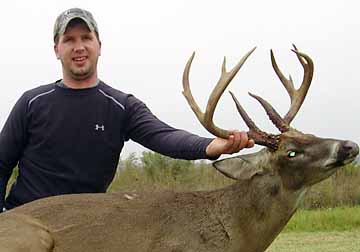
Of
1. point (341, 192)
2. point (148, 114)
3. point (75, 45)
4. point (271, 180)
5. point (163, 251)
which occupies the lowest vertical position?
point (341, 192)

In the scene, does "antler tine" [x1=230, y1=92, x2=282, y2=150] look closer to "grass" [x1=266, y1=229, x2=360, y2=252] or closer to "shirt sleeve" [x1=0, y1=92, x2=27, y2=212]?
"shirt sleeve" [x1=0, y1=92, x2=27, y2=212]

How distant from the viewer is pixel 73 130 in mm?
6500

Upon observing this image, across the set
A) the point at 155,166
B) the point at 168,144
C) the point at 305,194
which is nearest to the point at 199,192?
the point at 168,144

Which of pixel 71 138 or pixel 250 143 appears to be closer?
pixel 250 143

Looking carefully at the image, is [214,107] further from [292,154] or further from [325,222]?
[325,222]

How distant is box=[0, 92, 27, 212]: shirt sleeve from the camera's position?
659cm

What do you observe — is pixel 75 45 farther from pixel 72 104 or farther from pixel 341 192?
pixel 341 192

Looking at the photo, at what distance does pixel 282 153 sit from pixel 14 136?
7.40 ft

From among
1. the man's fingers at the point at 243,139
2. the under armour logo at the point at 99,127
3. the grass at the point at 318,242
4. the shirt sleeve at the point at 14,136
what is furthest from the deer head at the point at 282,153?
the grass at the point at 318,242

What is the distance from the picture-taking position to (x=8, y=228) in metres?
5.61

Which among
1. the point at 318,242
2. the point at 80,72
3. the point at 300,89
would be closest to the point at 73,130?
the point at 80,72

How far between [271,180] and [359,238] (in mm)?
13109

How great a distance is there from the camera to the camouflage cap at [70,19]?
6.59 m

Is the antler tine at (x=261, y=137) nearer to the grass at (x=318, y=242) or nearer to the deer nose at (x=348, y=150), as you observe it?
the deer nose at (x=348, y=150)
